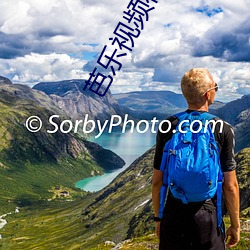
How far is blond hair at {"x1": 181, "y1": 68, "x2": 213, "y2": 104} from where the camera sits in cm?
1107

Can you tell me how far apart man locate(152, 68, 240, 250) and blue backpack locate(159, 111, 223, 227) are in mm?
325

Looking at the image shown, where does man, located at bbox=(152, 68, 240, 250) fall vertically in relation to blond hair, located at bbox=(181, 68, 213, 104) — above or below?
below

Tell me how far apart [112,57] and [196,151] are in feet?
107

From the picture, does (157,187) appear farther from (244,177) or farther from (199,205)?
(244,177)

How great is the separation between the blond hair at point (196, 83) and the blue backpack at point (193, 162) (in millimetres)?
632

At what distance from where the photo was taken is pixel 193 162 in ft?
33.6

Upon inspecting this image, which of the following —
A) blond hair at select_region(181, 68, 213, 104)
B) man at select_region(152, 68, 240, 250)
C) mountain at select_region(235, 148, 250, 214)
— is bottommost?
man at select_region(152, 68, 240, 250)

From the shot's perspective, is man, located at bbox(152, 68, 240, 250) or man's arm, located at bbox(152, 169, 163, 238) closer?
man, located at bbox(152, 68, 240, 250)

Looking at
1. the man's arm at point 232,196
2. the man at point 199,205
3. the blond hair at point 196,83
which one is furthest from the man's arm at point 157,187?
the blond hair at point 196,83

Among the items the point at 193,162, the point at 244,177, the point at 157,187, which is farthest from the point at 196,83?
the point at 244,177

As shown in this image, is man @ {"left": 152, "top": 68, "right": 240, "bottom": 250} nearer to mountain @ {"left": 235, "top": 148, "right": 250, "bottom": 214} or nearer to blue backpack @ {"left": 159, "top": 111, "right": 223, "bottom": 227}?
blue backpack @ {"left": 159, "top": 111, "right": 223, "bottom": 227}

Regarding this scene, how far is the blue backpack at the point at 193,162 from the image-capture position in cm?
1027

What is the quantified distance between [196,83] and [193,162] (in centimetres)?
236

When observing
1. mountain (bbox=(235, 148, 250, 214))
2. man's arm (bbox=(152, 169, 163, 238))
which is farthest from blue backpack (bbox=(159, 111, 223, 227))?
mountain (bbox=(235, 148, 250, 214))
